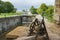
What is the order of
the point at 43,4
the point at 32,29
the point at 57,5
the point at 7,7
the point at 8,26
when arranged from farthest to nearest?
the point at 7,7, the point at 43,4, the point at 8,26, the point at 57,5, the point at 32,29

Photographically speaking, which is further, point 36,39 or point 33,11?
point 33,11

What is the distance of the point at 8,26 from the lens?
8.54 meters

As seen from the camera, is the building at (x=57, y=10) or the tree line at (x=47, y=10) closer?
the building at (x=57, y=10)

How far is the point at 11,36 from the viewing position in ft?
4.35

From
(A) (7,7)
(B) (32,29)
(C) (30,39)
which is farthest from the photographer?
(A) (7,7)

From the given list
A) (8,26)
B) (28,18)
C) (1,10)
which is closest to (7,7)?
(1,10)

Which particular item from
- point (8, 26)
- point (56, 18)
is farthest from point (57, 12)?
point (8, 26)

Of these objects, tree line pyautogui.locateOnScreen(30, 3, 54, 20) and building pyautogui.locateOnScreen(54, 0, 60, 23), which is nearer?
building pyautogui.locateOnScreen(54, 0, 60, 23)

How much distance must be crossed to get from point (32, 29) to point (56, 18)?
Answer: 3.89m

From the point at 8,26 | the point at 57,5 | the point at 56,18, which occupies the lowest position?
the point at 8,26

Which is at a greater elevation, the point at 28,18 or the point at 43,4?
the point at 43,4

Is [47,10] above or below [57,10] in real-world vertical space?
below

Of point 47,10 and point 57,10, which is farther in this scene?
point 47,10

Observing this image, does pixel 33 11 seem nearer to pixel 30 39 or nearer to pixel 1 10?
pixel 1 10
